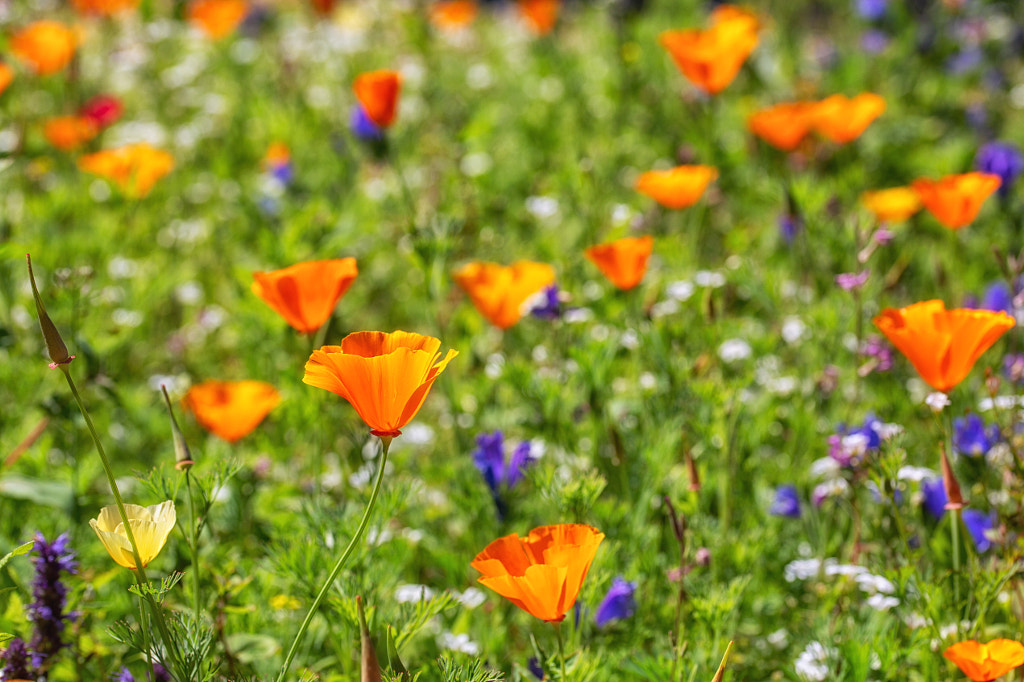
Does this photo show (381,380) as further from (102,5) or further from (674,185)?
(102,5)

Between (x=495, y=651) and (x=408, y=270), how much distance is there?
1.76 metres

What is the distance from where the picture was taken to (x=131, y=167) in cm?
256

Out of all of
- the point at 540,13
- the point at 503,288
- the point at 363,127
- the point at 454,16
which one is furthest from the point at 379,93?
the point at 454,16

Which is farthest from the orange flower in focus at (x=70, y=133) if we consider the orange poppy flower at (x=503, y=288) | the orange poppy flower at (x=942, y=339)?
the orange poppy flower at (x=942, y=339)

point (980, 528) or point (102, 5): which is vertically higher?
point (102, 5)

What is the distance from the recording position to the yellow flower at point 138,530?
103 centimetres

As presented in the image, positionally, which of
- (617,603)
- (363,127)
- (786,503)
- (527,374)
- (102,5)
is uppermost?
(102,5)

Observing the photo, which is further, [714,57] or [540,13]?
[540,13]

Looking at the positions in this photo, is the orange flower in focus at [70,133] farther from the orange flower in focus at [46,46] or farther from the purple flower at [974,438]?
the purple flower at [974,438]

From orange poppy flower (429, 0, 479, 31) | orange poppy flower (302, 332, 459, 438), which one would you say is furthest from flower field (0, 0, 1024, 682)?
orange poppy flower (429, 0, 479, 31)

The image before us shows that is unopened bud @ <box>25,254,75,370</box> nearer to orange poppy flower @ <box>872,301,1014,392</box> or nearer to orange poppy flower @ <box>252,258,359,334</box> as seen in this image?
orange poppy flower @ <box>252,258,359,334</box>

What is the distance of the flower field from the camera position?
1.29 meters

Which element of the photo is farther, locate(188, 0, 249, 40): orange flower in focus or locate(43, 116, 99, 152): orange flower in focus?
locate(188, 0, 249, 40): orange flower in focus

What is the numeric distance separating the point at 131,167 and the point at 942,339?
7.03 feet
